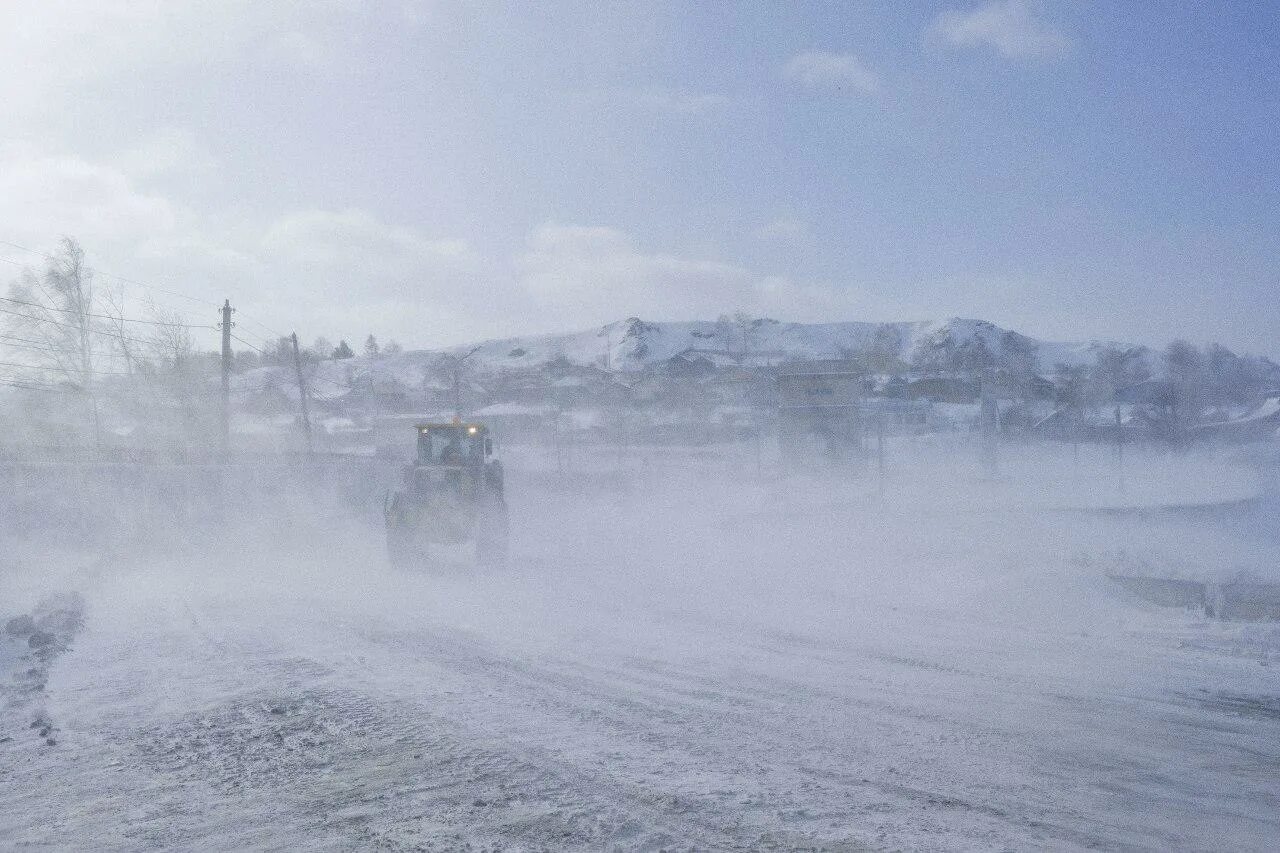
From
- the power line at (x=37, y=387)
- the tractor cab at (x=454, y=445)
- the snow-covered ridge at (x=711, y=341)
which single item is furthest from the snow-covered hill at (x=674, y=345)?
the tractor cab at (x=454, y=445)

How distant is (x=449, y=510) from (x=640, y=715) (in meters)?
10.0

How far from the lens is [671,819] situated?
528cm

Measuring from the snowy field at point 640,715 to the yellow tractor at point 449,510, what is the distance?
111cm

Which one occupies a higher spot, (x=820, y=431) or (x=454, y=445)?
(x=454, y=445)

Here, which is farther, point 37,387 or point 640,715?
point 37,387

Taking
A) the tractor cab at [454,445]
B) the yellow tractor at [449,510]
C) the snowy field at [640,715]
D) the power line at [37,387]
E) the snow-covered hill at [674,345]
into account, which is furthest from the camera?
the snow-covered hill at [674,345]

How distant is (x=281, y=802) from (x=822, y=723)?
3725 mm

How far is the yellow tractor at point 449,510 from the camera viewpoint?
16.8 metres

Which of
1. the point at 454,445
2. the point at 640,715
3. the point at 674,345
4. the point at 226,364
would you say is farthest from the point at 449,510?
the point at 674,345

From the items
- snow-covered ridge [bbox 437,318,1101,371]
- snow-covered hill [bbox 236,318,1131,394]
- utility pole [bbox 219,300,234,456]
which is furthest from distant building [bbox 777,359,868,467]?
snow-covered ridge [bbox 437,318,1101,371]

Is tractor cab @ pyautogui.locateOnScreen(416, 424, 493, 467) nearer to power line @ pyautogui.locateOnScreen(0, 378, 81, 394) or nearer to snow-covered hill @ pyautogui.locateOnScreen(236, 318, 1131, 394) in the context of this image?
power line @ pyautogui.locateOnScreen(0, 378, 81, 394)

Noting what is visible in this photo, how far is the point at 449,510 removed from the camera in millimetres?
16859

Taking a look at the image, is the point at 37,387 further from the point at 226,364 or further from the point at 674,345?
the point at 674,345

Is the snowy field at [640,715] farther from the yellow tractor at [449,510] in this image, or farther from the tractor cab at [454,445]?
the tractor cab at [454,445]
